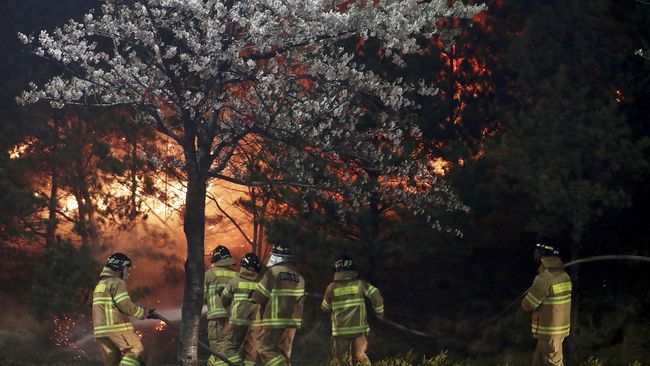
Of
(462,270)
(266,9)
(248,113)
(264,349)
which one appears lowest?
(264,349)

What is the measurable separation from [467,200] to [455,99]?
2.29 m

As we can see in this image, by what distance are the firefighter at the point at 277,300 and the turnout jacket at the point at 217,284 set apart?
1.04 meters

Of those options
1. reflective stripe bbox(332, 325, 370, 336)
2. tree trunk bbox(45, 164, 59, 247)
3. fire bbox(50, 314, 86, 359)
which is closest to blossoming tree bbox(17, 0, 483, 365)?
reflective stripe bbox(332, 325, 370, 336)

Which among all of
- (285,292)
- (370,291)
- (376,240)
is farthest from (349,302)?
(376,240)

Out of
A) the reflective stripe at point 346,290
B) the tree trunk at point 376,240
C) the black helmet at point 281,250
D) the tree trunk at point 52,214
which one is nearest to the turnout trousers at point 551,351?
the reflective stripe at point 346,290

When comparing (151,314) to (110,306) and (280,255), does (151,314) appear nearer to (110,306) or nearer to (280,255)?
(110,306)

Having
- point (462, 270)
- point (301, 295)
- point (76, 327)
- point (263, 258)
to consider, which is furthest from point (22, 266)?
point (301, 295)

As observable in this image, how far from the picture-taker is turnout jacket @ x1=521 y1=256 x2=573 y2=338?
10.4 meters

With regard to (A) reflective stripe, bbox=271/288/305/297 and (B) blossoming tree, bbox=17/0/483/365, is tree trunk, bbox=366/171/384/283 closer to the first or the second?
(B) blossoming tree, bbox=17/0/483/365

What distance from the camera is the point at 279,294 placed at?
438 inches

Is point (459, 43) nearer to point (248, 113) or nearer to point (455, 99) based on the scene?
point (455, 99)

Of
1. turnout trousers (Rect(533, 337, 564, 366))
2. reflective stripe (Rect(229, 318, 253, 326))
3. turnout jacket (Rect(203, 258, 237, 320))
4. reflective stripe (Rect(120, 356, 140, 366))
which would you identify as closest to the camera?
turnout trousers (Rect(533, 337, 564, 366))

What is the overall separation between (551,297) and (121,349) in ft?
17.7

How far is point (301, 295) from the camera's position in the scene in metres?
11.2
